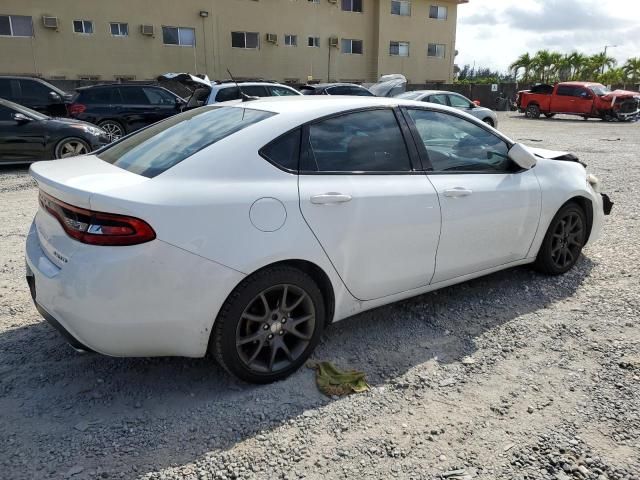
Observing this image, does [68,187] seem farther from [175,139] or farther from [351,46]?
[351,46]

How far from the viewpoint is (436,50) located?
36594 millimetres

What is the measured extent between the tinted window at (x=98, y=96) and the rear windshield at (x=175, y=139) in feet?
33.1

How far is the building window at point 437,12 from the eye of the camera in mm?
35719

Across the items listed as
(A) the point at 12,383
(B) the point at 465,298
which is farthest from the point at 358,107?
(A) the point at 12,383

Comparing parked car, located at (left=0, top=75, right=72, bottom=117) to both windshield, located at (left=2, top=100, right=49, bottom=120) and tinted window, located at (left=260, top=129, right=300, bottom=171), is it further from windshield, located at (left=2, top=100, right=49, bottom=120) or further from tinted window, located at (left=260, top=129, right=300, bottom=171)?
tinted window, located at (left=260, top=129, right=300, bottom=171)

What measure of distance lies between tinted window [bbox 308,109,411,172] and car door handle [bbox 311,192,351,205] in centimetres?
18

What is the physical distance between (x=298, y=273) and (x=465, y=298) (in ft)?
6.01

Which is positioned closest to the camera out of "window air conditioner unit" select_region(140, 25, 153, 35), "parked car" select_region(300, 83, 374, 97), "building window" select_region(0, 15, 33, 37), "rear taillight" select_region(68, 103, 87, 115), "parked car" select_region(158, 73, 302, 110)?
"parked car" select_region(158, 73, 302, 110)

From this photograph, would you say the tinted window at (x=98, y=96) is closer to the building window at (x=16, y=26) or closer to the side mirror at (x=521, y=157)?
the side mirror at (x=521, y=157)

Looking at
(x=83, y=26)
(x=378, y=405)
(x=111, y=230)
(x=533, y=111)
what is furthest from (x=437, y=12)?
(x=111, y=230)

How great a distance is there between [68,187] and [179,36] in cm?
2786

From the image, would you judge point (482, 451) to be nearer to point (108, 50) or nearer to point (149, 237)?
point (149, 237)

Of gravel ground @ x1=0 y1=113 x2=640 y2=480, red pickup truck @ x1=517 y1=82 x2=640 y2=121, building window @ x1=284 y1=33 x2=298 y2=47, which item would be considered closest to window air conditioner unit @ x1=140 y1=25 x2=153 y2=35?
building window @ x1=284 y1=33 x2=298 y2=47

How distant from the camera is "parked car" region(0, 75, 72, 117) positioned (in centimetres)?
1230
